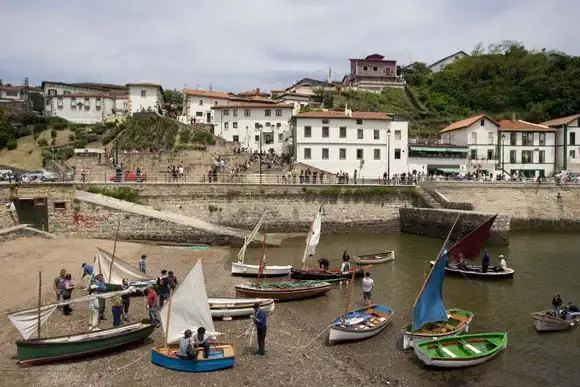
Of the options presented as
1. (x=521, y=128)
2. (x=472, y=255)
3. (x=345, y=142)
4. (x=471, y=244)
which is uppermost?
(x=521, y=128)

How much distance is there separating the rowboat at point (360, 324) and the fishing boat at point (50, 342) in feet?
21.0

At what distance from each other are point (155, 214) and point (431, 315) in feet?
80.2

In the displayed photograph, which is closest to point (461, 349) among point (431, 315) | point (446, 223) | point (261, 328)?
point (431, 315)

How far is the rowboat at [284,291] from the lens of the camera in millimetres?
20344

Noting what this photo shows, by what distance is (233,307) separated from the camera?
58.6ft

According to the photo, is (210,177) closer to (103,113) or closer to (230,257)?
(230,257)

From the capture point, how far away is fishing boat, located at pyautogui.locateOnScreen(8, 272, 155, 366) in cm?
1305

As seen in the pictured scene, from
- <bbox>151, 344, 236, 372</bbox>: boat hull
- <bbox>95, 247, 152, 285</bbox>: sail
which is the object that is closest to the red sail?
<bbox>151, 344, 236, 372</bbox>: boat hull

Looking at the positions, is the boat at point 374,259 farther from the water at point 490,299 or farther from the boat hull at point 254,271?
the boat hull at point 254,271

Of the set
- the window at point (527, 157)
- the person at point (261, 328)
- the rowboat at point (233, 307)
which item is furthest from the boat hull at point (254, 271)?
the window at point (527, 157)

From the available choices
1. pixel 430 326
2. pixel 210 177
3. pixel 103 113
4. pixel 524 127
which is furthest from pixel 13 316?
pixel 103 113

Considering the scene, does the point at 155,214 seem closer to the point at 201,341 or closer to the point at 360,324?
the point at 360,324

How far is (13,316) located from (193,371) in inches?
207

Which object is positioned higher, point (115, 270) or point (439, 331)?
point (115, 270)
